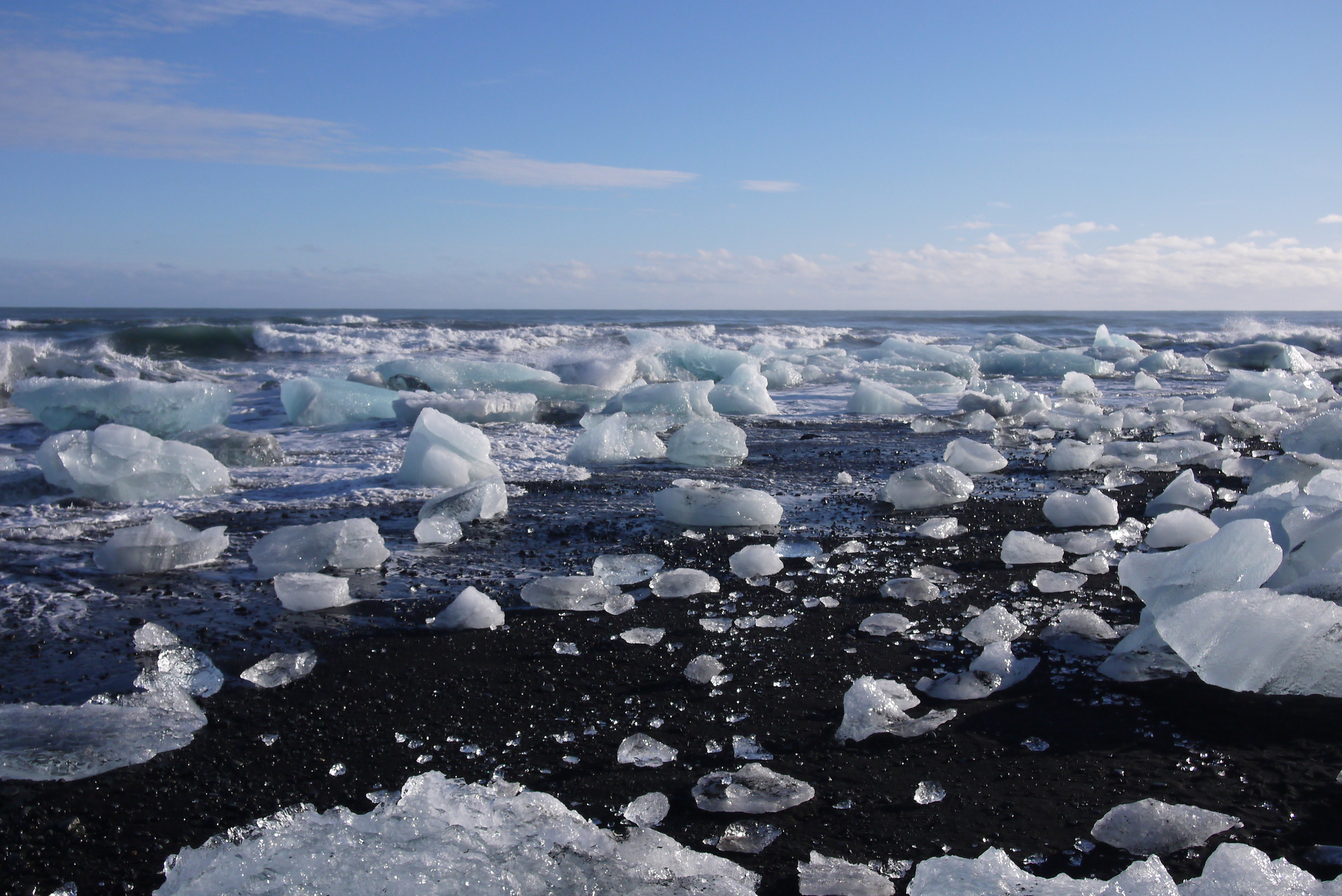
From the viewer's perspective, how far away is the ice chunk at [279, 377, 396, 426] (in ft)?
20.1

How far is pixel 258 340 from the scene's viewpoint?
1511 cm

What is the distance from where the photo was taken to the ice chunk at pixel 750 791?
1.47 m

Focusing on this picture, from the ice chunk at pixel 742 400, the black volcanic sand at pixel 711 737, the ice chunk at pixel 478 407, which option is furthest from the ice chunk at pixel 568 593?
the ice chunk at pixel 742 400

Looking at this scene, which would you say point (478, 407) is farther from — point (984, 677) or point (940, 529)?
point (984, 677)

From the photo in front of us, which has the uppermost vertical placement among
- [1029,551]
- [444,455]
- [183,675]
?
[444,455]

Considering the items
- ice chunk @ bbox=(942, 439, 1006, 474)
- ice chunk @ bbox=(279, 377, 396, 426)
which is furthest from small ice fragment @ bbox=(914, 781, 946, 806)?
ice chunk @ bbox=(279, 377, 396, 426)

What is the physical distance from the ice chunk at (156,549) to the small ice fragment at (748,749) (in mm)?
2039

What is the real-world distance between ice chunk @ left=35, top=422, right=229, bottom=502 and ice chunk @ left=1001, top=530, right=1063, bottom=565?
131 inches

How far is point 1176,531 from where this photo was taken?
9.93 feet

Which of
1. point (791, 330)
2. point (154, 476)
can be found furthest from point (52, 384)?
point (791, 330)

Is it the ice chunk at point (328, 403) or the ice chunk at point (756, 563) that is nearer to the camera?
the ice chunk at point (756, 563)

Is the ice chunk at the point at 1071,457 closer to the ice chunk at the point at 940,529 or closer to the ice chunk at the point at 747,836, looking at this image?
the ice chunk at the point at 940,529

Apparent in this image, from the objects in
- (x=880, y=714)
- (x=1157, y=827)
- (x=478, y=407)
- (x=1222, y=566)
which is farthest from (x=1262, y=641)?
(x=478, y=407)

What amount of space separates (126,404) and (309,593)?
4.15 metres
